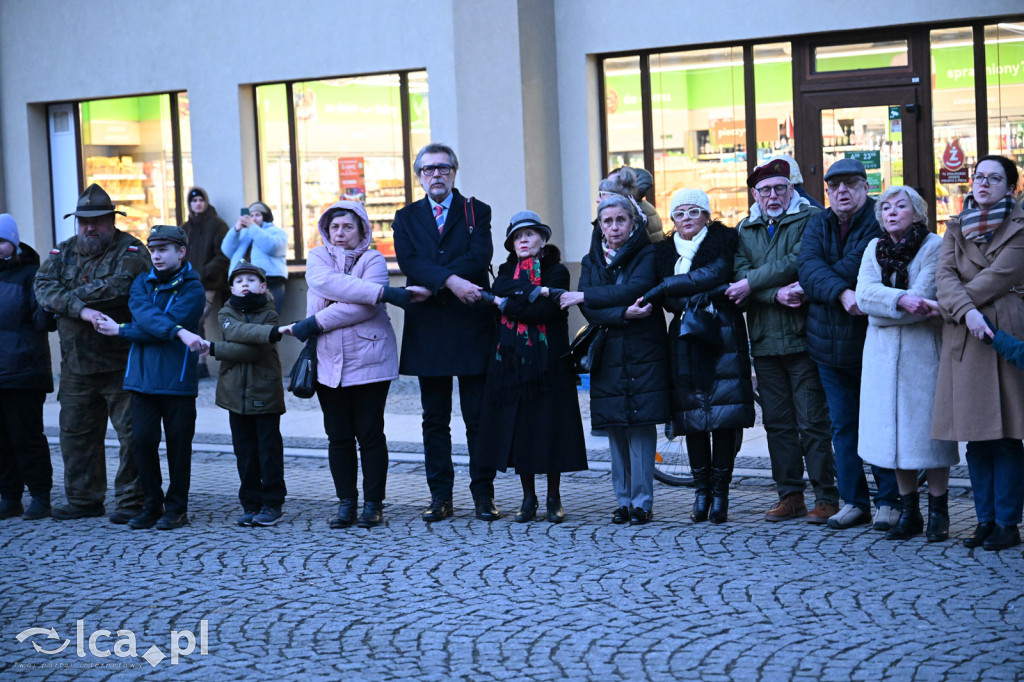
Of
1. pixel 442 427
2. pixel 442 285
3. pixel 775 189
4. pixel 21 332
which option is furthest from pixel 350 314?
pixel 775 189

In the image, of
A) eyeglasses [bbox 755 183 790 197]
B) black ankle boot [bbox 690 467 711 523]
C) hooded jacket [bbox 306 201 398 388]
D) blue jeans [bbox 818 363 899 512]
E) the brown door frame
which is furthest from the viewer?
the brown door frame

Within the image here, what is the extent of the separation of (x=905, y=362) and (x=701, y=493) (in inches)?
56.9

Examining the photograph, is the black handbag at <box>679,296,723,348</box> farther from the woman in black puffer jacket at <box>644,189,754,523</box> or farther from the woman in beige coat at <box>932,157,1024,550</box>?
the woman in beige coat at <box>932,157,1024,550</box>

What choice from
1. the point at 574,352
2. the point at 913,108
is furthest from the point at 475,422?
the point at 913,108

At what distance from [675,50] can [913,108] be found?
2.60 meters

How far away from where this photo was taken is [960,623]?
214 inches

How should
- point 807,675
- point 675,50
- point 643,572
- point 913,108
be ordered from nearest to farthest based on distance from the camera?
point 807,675 < point 643,572 < point 913,108 < point 675,50

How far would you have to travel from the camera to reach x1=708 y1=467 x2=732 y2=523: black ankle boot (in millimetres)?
7508

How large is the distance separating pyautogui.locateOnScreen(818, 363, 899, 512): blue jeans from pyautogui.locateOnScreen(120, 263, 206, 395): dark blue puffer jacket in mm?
3818

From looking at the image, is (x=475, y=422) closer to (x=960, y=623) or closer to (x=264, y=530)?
(x=264, y=530)

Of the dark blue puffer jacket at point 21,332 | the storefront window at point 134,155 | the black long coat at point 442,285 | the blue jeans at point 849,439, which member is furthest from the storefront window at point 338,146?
the blue jeans at point 849,439

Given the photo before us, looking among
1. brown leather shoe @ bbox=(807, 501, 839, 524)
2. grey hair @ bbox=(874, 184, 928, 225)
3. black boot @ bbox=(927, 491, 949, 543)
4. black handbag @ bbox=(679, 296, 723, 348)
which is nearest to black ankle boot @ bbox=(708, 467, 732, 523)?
brown leather shoe @ bbox=(807, 501, 839, 524)

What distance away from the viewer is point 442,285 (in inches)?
308

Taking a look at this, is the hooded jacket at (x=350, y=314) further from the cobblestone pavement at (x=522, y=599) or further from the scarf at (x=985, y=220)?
the scarf at (x=985, y=220)
